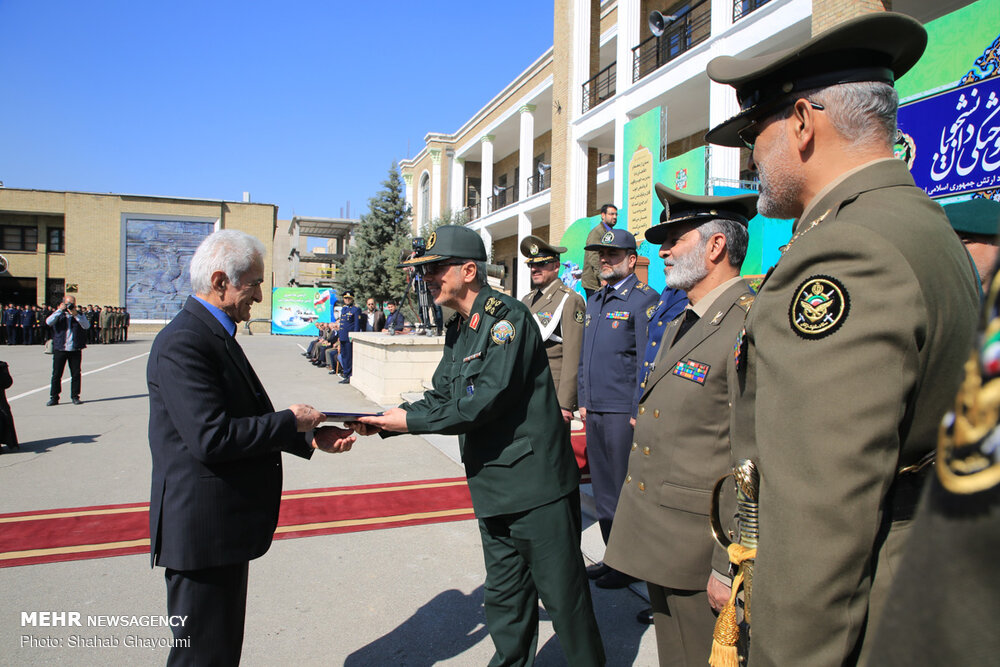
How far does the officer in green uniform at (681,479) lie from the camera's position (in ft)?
6.72

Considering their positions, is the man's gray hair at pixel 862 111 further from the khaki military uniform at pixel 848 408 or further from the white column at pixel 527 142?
the white column at pixel 527 142

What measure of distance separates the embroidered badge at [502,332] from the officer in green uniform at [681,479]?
0.62 metres

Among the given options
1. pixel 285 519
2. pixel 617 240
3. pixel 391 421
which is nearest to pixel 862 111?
pixel 391 421

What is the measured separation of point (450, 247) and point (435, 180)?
3033cm

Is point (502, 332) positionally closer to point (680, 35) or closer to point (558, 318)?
point (558, 318)

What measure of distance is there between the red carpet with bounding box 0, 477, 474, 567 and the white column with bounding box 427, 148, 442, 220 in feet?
88.0

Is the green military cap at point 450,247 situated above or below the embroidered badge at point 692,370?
above

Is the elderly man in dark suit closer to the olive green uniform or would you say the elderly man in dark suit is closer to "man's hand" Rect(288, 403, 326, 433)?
"man's hand" Rect(288, 403, 326, 433)

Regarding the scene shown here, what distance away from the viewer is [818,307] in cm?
102

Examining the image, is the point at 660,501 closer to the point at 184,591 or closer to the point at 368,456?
the point at 184,591

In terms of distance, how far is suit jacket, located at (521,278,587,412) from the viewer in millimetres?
4848

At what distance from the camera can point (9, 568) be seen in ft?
12.8

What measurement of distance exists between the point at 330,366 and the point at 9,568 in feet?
44.3

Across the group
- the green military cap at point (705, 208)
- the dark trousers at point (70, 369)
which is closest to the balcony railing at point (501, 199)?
the dark trousers at point (70, 369)
